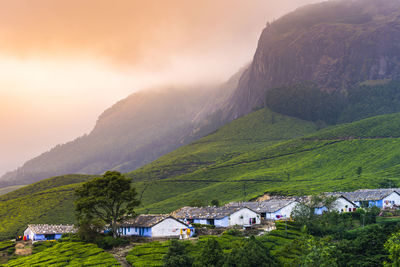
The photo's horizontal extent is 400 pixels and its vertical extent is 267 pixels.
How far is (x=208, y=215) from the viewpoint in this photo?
96.3 m

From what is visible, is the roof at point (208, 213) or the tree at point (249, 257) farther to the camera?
the roof at point (208, 213)

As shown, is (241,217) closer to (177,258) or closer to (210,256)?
(177,258)

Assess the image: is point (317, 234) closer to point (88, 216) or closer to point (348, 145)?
point (88, 216)

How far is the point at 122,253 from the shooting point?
2763 inches


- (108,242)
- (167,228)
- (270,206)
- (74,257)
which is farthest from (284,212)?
(74,257)

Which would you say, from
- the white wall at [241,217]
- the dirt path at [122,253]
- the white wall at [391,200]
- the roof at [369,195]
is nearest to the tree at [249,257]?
the dirt path at [122,253]

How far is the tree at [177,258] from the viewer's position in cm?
5459

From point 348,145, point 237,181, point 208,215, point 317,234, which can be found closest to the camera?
point 317,234

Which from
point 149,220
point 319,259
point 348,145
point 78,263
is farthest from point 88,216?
point 348,145

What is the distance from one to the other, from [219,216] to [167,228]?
14890 millimetres

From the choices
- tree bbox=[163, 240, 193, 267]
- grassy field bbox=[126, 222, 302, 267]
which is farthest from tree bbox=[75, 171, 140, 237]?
tree bbox=[163, 240, 193, 267]

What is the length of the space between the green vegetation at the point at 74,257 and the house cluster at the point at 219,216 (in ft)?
49.3

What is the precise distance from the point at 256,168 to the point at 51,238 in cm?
11645

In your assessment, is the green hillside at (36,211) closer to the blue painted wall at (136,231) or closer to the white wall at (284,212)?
the blue painted wall at (136,231)
